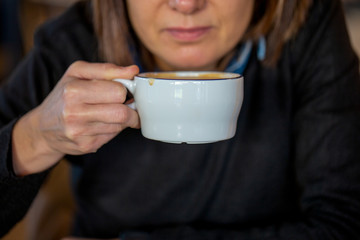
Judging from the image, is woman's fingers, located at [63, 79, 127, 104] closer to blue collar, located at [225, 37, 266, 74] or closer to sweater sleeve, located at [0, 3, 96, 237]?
sweater sleeve, located at [0, 3, 96, 237]

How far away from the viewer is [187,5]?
0.72 meters

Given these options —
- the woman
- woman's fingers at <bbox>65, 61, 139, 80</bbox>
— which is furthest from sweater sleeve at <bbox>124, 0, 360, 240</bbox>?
woman's fingers at <bbox>65, 61, 139, 80</bbox>

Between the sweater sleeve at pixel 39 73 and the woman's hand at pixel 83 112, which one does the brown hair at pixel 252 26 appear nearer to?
the sweater sleeve at pixel 39 73

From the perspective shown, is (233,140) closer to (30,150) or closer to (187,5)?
(187,5)

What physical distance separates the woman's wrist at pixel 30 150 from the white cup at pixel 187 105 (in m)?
0.22

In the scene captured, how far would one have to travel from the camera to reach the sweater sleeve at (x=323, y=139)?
809mm

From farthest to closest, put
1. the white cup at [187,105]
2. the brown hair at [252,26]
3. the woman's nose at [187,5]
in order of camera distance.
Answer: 1. the brown hair at [252,26]
2. the woman's nose at [187,5]
3. the white cup at [187,105]

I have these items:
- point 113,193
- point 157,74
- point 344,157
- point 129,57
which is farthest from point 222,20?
point 113,193

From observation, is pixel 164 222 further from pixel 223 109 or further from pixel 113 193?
pixel 223 109

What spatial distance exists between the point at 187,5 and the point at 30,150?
423 millimetres

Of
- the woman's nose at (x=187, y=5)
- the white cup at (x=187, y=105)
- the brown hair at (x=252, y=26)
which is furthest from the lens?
the brown hair at (x=252, y=26)

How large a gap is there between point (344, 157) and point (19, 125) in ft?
2.29

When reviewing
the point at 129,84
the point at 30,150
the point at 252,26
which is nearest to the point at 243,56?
the point at 252,26

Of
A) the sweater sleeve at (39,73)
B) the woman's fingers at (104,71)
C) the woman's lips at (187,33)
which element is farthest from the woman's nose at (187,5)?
the sweater sleeve at (39,73)
